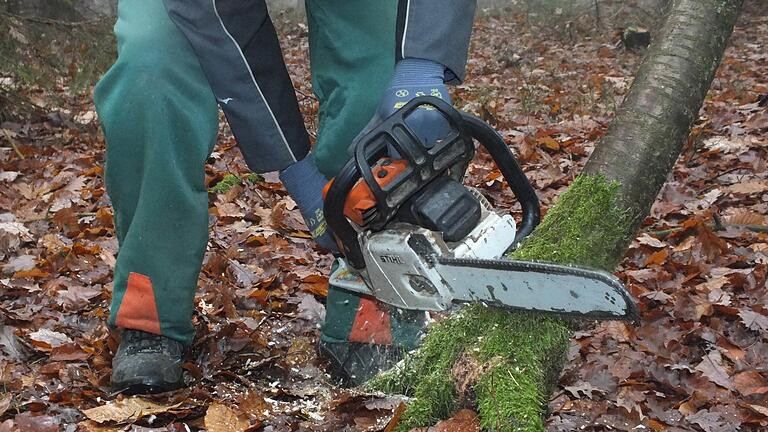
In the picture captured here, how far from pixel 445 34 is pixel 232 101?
2.63 ft

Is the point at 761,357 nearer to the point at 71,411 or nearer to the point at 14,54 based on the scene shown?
the point at 71,411

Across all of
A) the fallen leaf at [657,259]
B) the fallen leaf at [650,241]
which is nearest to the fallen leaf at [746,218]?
the fallen leaf at [650,241]

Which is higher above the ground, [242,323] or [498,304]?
[498,304]

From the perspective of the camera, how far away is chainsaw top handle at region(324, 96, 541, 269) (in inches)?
77.9

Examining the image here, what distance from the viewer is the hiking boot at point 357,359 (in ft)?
8.76

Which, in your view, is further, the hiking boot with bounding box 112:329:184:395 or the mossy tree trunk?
the hiking boot with bounding box 112:329:184:395

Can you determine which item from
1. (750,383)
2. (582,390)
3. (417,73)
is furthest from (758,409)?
(417,73)

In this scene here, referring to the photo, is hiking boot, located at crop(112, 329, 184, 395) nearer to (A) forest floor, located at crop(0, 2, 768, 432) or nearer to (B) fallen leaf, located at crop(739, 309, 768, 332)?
(A) forest floor, located at crop(0, 2, 768, 432)

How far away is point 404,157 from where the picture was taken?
2.00 meters

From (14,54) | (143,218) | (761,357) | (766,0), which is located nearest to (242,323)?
(143,218)

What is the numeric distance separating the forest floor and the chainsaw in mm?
360

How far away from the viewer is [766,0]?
11.0 meters

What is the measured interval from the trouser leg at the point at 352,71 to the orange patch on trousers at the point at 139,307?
710mm

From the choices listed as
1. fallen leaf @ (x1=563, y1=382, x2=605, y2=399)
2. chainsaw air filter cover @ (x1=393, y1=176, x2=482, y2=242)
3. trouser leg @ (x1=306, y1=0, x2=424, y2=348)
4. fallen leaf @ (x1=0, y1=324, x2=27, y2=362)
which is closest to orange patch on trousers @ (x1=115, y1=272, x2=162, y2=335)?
fallen leaf @ (x1=0, y1=324, x2=27, y2=362)
